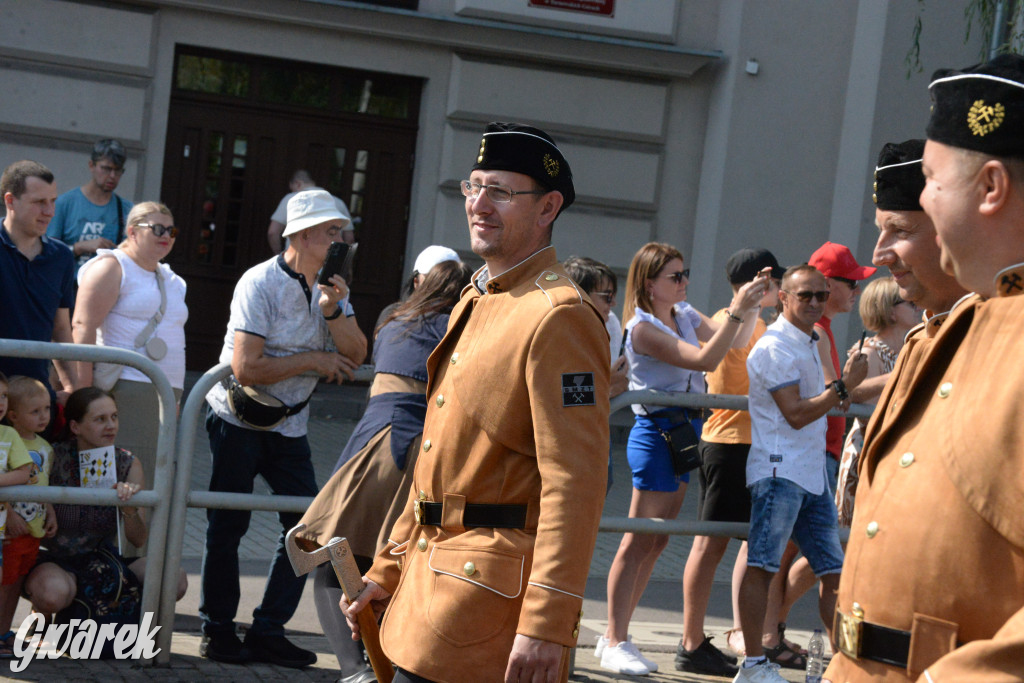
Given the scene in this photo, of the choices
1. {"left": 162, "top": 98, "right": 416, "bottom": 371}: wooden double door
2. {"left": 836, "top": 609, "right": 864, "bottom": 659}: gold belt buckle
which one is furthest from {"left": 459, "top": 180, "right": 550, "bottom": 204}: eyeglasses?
{"left": 162, "top": 98, "right": 416, "bottom": 371}: wooden double door

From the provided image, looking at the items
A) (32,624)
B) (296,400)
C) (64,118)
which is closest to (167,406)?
(296,400)

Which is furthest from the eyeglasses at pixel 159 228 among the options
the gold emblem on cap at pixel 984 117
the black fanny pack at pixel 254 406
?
the gold emblem on cap at pixel 984 117

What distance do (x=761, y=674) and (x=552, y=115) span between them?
815cm

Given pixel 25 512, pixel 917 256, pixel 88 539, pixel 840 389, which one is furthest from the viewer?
pixel 840 389

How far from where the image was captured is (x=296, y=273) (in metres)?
4.80

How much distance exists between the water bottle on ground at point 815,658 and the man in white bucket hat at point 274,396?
2.10 meters

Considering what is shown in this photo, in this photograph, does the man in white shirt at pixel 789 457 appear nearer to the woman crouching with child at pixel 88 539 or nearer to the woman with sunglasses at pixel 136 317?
the woman crouching with child at pixel 88 539

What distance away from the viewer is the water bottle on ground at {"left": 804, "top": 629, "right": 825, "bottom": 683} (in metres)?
5.12

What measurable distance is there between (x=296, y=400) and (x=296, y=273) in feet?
1.66

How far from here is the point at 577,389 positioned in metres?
2.58

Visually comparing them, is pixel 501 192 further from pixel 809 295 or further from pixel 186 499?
pixel 809 295

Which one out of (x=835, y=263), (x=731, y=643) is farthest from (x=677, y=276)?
(x=731, y=643)

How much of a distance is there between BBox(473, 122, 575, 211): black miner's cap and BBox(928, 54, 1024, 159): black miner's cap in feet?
3.72

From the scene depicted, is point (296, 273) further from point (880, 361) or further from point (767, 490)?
point (880, 361)
